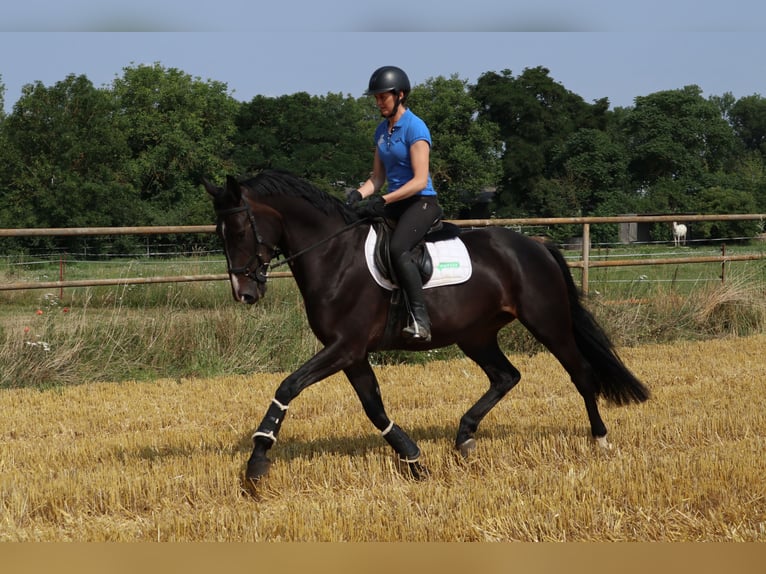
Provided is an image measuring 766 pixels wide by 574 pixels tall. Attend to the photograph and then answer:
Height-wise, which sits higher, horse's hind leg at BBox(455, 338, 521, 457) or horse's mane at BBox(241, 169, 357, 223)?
horse's mane at BBox(241, 169, 357, 223)

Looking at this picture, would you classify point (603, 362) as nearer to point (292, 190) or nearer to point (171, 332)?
point (292, 190)

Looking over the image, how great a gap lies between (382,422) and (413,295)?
945mm

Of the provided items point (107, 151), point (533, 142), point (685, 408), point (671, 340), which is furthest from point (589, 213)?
point (685, 408)

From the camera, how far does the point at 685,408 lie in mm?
8156

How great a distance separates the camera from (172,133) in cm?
7156

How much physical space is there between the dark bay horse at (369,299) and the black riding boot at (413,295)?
0.16 m

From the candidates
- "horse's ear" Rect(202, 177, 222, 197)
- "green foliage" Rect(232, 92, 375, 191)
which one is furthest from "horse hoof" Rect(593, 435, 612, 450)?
"green foliage" Rect(232, 92, 375, 191)

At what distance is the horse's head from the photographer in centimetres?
570

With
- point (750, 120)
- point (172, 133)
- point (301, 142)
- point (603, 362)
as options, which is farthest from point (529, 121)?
point (603, 362)

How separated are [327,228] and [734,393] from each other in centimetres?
518

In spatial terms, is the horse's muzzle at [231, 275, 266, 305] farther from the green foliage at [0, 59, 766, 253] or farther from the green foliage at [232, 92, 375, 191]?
the green foliage at [232, 92, 375, 191]

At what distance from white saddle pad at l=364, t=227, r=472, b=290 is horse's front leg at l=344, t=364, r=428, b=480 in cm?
67

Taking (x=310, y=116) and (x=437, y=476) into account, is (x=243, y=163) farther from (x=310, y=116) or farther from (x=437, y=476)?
(x=437, y=476)

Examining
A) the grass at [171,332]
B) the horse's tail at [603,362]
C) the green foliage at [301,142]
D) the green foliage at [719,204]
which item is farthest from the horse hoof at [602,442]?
the green foliage at [301,142]
